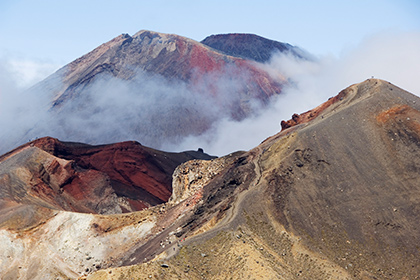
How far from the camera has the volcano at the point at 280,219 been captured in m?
73.9

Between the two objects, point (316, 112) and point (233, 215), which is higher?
point (316, 112)

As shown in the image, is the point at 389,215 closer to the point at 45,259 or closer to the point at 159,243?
the point at 159,243

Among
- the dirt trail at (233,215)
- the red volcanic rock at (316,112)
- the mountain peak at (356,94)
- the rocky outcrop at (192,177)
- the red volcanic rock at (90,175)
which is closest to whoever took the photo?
the dirt trail at (233,215)

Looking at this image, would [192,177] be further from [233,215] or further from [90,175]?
[90,175]

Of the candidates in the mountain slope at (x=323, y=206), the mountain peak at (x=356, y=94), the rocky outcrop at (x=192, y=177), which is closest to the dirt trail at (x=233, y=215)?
the mountain slope at (x=323, y=206)

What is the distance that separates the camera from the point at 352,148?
91.8m

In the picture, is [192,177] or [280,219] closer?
[280,219]

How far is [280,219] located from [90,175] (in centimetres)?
6972

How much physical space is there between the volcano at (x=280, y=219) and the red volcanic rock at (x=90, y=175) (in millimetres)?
11574

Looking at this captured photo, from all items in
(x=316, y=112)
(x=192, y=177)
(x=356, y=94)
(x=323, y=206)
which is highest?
(x=356, y=94)

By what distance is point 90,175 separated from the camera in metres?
144

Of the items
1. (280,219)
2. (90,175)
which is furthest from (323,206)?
(90,175)

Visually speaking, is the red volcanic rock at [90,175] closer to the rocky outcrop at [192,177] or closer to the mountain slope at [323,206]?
the rocky outcrop at [192,177]

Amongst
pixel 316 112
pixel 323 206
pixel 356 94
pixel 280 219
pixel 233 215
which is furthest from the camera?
pixel 316 112
